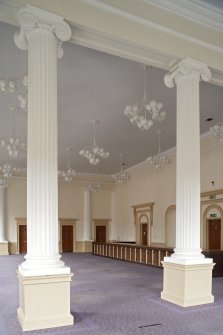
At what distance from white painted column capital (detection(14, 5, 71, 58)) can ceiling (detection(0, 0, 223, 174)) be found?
122cm

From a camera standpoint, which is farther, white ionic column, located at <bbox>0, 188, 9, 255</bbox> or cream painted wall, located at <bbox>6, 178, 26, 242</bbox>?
cream painted wall, located at <bbox>6, 178, 26, 242</bbox>

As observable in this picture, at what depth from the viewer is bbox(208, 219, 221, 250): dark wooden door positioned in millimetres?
14212

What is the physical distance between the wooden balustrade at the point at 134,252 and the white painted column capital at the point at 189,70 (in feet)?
22.8

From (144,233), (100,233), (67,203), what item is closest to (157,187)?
(144,233)

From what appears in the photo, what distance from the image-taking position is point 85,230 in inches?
910

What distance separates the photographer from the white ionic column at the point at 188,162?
6621mm

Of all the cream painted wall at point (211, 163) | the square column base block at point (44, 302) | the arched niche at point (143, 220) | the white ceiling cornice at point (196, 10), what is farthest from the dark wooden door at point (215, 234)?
the square column base block at point (44, 302)

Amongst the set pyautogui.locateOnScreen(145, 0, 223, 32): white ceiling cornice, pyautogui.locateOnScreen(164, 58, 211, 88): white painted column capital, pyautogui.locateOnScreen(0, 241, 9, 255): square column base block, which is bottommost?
pyautogui.locateOnScreen(0, 241, 9, 255): square column base block

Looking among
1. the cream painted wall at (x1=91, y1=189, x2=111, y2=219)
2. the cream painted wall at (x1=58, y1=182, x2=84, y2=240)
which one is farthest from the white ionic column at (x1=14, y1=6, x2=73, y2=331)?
the cream painted wall at (x1=91, y1=189, x2=111, y2=219)

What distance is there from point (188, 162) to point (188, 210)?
960 millimetres

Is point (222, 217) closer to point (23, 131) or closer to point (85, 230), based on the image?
point (23, 131)

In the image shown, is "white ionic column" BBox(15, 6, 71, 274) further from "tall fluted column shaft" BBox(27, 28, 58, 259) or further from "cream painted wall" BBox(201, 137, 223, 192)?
"cream painted wall" BBox(201, 137, 223, 192)

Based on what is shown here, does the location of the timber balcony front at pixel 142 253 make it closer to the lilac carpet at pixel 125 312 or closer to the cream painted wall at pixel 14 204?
the lilac carpet at pixel 125 312

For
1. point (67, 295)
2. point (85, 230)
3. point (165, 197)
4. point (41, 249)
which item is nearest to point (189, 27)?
point (41, 249)
